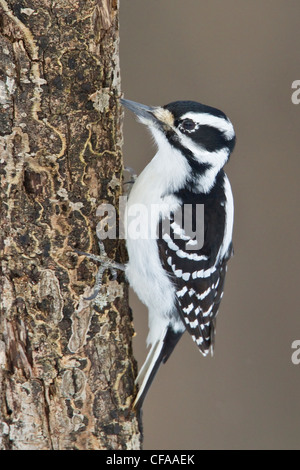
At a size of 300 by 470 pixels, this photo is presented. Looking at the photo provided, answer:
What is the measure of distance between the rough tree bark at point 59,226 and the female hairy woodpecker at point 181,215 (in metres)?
0.14

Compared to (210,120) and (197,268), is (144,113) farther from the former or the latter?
(197,268)

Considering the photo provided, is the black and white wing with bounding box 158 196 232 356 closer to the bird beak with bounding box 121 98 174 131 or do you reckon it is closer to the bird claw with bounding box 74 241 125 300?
the bird claw with bounding box 74 241 125 300

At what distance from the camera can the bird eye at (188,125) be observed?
99.4 inches

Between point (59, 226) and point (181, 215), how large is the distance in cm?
57

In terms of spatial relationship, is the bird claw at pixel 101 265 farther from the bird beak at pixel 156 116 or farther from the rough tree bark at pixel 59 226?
the bird beak at pixel 156 116

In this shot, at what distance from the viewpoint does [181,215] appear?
2598mm

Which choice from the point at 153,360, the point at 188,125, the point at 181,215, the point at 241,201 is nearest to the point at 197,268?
the point at 181,215

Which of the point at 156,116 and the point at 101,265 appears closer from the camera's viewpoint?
the point at 101,265

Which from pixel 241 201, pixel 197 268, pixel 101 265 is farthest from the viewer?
pixel 241 201

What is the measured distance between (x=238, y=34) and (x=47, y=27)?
2.13m

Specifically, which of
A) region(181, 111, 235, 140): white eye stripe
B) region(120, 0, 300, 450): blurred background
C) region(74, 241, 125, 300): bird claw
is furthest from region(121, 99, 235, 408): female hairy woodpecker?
region(120, 0, 300, 450): blurred background

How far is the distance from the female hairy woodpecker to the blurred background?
128cm
